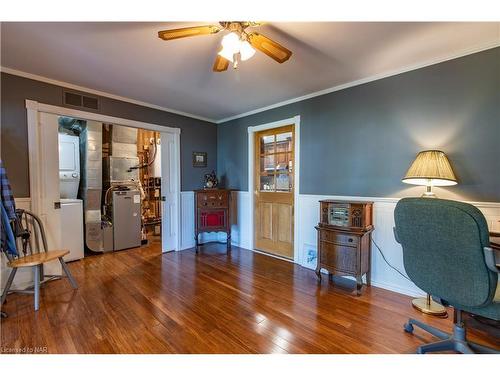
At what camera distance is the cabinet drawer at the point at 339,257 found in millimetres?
2365

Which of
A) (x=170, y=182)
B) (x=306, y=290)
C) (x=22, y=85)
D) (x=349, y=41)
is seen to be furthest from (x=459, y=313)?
(x=22, y=85)

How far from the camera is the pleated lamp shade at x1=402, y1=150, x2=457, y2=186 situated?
1.88 meters

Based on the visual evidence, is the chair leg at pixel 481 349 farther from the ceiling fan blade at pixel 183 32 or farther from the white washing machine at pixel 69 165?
the white washing machine at pixel 69 165

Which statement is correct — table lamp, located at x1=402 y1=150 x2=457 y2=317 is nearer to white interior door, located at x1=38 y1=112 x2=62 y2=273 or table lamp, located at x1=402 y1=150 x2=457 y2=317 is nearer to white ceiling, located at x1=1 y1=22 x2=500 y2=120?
white ceiling, located at x1=1 y1=22 x2=500 y2=120

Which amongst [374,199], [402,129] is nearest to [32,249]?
[374,199]

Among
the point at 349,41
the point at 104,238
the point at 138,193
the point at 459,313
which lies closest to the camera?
the point at 459,313

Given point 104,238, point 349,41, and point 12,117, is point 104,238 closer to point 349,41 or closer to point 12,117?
point 12,117

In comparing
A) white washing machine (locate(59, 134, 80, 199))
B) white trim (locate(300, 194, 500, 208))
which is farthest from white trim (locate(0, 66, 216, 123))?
white trim (locate(300, 194, 500, 208))

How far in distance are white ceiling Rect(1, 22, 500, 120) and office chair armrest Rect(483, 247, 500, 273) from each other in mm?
1572

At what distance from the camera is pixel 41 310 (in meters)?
1.99

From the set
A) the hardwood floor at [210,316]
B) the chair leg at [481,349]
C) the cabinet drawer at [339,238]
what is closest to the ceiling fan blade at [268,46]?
the cabinet drawer at [339,238]

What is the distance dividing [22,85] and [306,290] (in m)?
3.70

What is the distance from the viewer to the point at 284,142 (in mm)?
3457

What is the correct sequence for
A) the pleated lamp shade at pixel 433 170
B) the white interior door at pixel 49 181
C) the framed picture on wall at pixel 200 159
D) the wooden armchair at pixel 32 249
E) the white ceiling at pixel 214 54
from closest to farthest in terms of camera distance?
the white ceiling at pixel 214 54 < the pleated lamp shade at pixel 433 170 < the wooden armchair at pixel 32 249 < the white interior door at pixel 49 181 < the framed picture on wall at pixel 200 159
